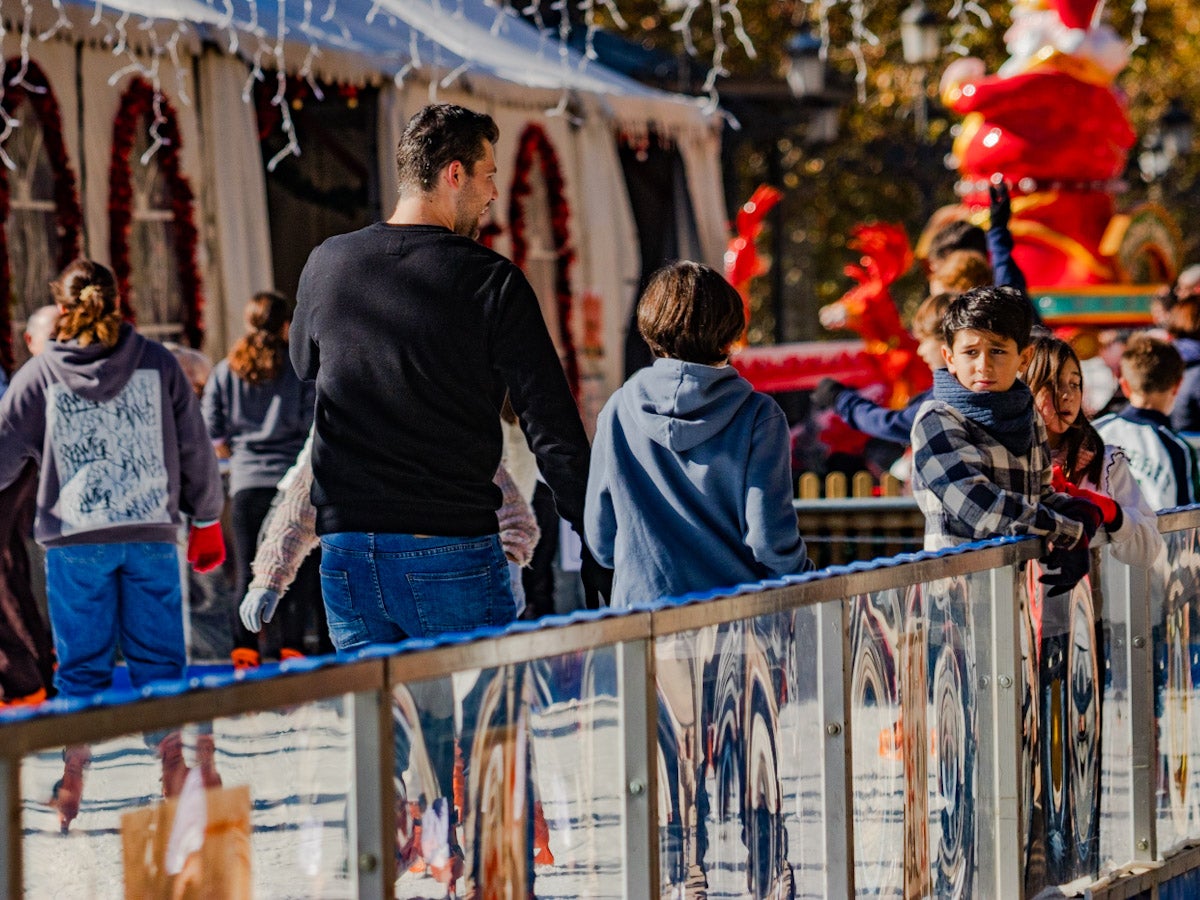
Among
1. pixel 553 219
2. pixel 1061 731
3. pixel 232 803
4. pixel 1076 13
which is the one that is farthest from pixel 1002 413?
pixel 1076 13

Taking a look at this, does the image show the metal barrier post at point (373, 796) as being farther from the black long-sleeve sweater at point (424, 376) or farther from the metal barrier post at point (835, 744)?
the black long-sleeve sweater at point (424, 376)

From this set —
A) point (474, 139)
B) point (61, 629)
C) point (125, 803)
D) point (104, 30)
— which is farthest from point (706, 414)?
point (104, 30)

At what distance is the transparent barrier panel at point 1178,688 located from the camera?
5.25 m

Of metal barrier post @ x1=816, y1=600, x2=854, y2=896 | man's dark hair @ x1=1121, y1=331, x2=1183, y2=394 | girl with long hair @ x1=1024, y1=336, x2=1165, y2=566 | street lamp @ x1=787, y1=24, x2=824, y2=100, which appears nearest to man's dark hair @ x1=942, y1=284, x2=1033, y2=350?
girl with long hair @ x1=1024, y1=336, x2=1165, y2=566

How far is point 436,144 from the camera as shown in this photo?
4168mm

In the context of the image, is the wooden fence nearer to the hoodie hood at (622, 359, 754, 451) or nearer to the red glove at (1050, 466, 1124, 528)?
the red glove at (1050, 466, 1124, 528)

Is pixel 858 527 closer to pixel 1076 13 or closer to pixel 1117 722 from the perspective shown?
pixel 1117 722

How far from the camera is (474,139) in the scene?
165 inches

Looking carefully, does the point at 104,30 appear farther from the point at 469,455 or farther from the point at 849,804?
the point at 849,804

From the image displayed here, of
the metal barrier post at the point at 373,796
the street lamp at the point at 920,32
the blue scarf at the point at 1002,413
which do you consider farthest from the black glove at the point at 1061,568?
the street lamp at the point at 920,32

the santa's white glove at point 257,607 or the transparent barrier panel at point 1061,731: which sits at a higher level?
the santa's white glove at point 257,607

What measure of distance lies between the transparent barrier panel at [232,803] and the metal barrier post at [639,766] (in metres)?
0.63

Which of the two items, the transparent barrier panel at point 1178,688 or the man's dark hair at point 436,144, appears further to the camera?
the transparent barrier panel at point 1178,688

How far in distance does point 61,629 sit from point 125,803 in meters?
3.93
